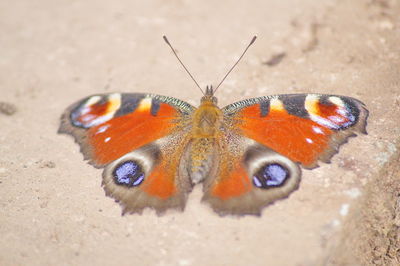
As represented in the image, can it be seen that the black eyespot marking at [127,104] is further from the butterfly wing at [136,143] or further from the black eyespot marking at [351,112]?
the black eyespot marking at [351,112]

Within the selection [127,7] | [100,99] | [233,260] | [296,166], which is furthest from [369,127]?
[127,7]

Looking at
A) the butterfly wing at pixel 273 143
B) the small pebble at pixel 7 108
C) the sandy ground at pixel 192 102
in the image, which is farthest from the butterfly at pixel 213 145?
the small pebble at pixel 7 108

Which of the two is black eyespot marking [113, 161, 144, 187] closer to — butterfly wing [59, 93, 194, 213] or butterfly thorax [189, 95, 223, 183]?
butterfly wing [59, 93, 194, 213]

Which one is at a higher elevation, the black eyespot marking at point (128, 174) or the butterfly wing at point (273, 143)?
the black eyespot marking at point (128, 174)

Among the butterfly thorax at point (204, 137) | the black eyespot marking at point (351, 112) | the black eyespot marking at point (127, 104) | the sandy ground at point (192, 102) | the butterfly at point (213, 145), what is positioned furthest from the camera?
the black eyespot marking at point (127, 104)

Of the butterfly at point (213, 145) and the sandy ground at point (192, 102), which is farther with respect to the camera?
the butterfly at point (213, 145)

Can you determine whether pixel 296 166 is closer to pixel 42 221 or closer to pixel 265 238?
pixel 265 238

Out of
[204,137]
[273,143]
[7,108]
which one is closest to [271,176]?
[273,143]
